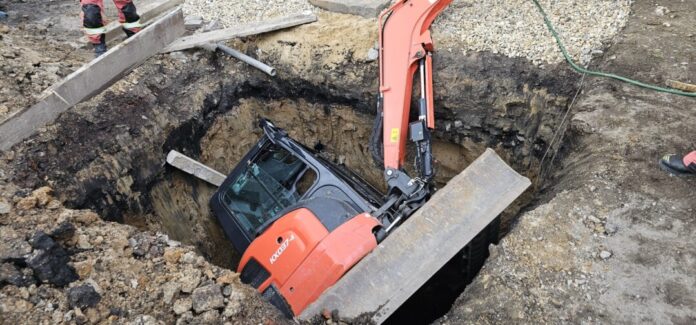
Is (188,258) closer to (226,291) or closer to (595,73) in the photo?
(226,291)

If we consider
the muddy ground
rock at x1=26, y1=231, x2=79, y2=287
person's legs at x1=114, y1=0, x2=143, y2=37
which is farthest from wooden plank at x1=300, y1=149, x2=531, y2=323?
person's legs at x1=114, y1=0, x2=143, y2=37

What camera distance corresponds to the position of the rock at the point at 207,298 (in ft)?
10.3

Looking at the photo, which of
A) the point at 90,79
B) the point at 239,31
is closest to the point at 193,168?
the point at 90,79

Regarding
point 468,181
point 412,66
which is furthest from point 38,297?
point 412,66

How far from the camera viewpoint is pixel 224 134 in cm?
621

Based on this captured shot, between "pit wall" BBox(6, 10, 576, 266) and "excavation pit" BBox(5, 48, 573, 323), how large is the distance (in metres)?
0.01

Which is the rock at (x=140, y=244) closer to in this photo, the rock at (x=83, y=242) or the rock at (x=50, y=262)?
the rock at (x=83, y=242)

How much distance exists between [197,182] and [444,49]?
310 cm

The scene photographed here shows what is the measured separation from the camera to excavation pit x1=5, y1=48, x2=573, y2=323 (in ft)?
15.6

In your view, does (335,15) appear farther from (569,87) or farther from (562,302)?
(562,302)

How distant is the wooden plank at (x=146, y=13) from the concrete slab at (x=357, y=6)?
2.15 meters

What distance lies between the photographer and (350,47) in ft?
19.2

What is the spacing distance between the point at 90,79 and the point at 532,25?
4678mm

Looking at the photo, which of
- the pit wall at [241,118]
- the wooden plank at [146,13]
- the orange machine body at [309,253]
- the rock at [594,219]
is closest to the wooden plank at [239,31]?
the pit wall at [241,118]
